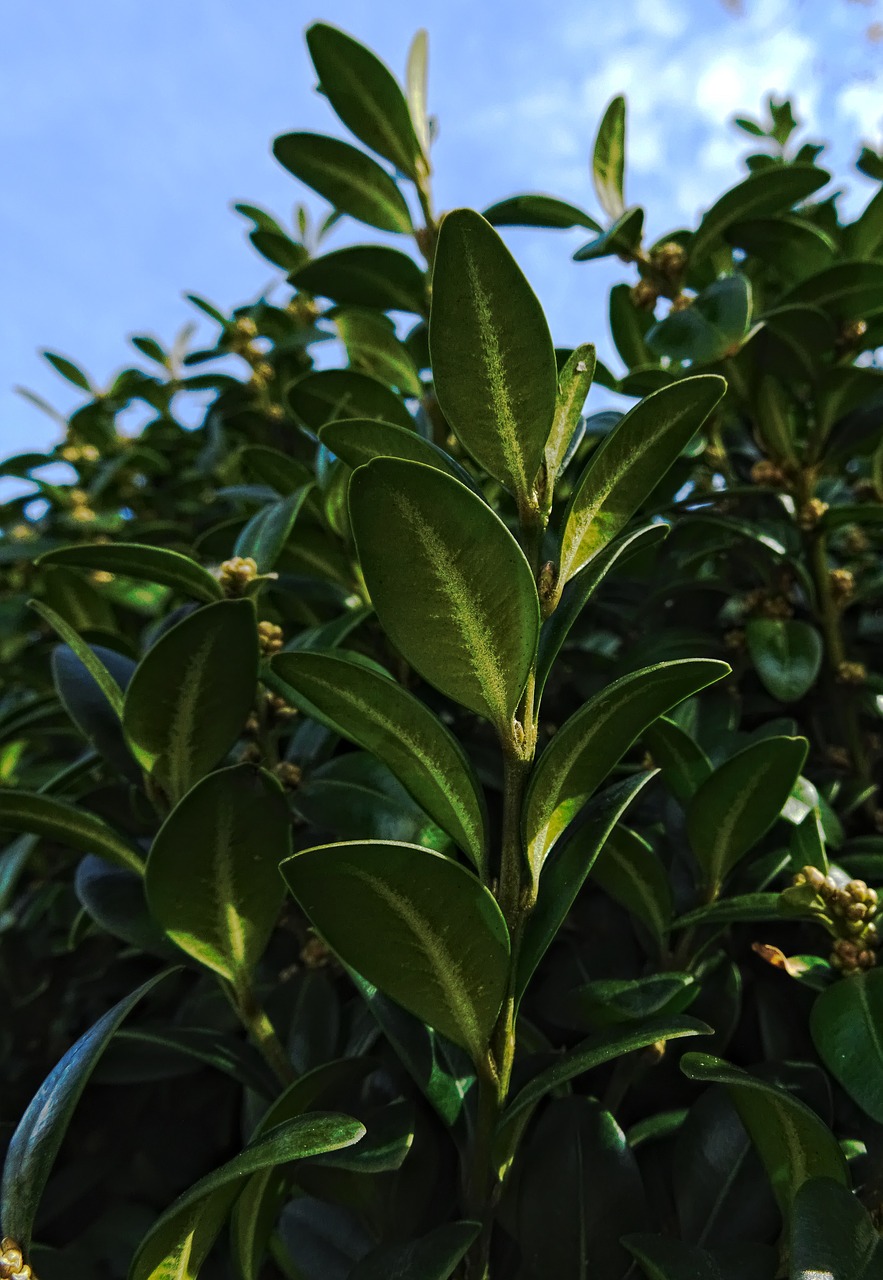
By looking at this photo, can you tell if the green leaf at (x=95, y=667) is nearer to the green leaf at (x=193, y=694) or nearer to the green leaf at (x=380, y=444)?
the green leaf at (x=193, y=694)

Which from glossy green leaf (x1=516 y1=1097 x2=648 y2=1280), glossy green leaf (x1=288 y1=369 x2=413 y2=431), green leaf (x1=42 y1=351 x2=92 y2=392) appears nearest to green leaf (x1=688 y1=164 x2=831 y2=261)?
glossy green leaf (x1=288 y1=369 x2=413 y2=431)

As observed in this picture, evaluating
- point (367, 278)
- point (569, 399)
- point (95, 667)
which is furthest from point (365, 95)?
point (95, 667)

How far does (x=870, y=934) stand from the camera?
772 mm

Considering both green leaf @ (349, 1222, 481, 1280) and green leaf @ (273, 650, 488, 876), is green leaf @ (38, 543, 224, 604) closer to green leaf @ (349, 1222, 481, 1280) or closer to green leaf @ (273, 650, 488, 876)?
green leaf @ (273, 650, 488, 876)

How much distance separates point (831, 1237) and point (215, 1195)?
0.39 m

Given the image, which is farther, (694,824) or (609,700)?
(694,824)

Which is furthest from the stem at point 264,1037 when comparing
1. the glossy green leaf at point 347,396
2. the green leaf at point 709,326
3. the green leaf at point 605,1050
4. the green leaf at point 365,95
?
the green leaf at point 365,95

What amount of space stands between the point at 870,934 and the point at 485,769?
0.41m

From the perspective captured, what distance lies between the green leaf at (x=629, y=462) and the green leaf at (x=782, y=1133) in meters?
0.36

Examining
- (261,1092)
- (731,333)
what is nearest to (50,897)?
(261,1092)

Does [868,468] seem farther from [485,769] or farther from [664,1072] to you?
[664,1072]

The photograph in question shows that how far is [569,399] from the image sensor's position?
751mm

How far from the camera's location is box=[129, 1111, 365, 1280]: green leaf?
1.84 feet

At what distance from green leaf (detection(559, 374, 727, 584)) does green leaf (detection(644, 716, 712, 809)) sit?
0.76ft
